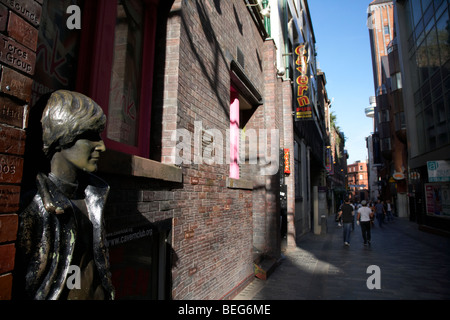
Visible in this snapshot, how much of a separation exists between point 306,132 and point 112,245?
16.4m

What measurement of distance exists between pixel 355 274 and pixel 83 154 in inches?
306

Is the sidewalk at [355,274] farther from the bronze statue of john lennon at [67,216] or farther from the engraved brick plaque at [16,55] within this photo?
the engraved brick plaque at [16,55]

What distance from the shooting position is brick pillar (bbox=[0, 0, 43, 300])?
1.21 metres

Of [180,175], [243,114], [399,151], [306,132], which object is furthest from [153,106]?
[399,151]

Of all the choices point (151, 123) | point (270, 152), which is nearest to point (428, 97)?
point (270, 152)

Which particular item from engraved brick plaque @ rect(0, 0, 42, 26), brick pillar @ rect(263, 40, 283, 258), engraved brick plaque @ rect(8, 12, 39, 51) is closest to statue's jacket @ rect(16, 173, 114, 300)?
engraved brick plaque @ rect(8, 12, 39, 51)

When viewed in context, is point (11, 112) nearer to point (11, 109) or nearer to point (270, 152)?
point (11, 109)

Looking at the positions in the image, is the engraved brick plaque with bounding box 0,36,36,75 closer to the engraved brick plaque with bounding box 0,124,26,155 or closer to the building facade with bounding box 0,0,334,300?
the building facade with bounding box 0,0,334,300

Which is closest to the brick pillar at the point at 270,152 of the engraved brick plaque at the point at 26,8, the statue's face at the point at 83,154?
the statue's face at the point at 83,154

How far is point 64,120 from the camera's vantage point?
1.40 meters

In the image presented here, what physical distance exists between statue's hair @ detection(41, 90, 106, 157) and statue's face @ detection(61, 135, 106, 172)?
0.11 feet

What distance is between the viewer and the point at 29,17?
4.56ft

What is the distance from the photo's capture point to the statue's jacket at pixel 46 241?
1288 mm

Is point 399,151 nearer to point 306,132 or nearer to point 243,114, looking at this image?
point 306,132
